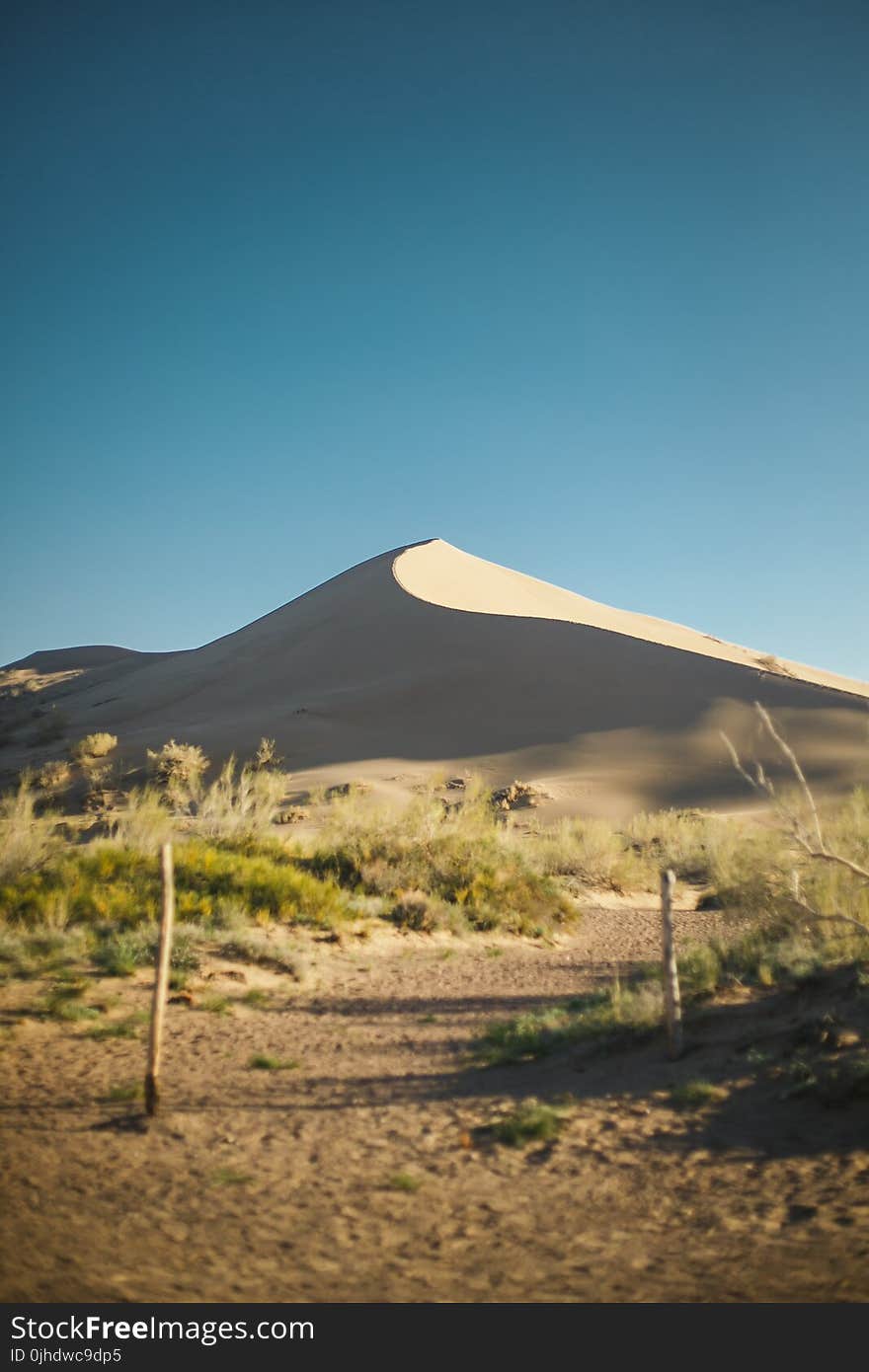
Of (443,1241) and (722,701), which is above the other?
(722,701)

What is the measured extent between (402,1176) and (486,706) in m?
29.6

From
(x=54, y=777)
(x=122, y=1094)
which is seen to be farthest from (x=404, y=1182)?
(x=54, y=777)

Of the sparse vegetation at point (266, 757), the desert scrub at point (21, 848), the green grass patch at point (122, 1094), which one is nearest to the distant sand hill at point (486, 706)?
the sparse vegetation at point (266, 757)

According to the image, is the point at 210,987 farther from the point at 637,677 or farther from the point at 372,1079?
the point at 637,677

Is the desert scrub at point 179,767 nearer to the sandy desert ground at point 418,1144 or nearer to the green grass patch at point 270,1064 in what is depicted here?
the sandy desert ground at point 418,1144

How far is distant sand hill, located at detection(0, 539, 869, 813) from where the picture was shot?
27.0m

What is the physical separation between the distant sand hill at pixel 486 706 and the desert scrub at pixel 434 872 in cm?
993

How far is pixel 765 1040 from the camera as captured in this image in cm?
636

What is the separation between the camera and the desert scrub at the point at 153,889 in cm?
1002

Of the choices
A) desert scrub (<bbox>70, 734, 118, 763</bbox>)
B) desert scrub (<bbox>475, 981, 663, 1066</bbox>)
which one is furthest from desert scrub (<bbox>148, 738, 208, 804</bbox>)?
desert scrub (<bbox>475, 981, 663, 1066</bbox>)

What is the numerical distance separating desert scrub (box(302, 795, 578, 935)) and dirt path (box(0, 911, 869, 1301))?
442 cm

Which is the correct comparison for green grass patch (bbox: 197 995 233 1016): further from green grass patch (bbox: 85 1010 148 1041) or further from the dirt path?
green grass patch (bbox: 85 1010 148 1041)
